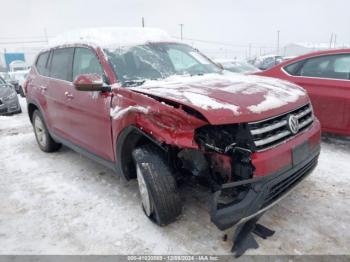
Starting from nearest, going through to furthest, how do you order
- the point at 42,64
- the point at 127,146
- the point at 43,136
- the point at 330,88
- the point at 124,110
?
1. the point at 124,110
2. the point at 127,146
3. the point at 330,88
4. the point at 42,64
5. the point at 43,136

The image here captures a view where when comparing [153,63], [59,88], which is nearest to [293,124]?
[153,63]

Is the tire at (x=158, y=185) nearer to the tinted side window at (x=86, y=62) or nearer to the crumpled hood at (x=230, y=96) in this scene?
the crumpled hood at (x=230, y=96)

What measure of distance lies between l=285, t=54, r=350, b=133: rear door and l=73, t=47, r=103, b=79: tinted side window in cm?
329

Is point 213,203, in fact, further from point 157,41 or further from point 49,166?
point 49,166

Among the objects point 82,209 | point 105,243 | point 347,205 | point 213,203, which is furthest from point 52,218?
point 347,205

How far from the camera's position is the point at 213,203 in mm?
2510

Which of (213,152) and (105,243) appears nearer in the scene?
(213,152)

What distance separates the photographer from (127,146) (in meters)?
3.21

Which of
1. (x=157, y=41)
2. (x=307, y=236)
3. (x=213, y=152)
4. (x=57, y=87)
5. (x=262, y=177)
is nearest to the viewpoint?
(x=262, y=177)

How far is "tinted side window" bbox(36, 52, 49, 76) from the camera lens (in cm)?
504

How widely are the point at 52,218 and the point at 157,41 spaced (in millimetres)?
2432

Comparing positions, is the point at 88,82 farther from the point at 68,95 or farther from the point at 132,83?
the point at 68,95

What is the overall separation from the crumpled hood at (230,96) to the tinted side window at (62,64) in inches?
60.8

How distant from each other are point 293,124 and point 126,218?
6.12 feet
